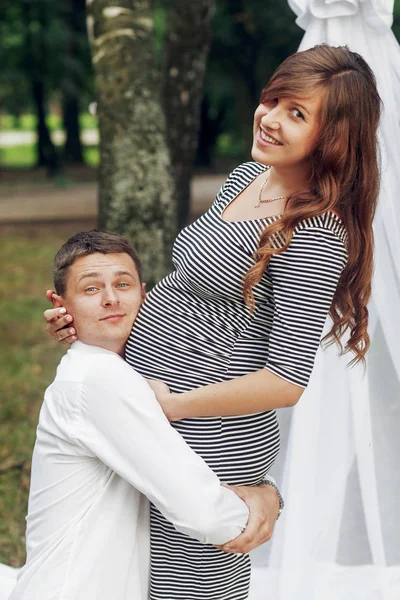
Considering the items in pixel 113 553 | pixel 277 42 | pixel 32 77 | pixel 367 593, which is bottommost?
pixel 32 77

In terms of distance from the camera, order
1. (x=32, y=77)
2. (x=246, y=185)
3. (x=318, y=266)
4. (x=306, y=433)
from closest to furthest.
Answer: (x=318, y=266) → (x=246, y=185) → (x=306, y=433) → (x=32, y=77)

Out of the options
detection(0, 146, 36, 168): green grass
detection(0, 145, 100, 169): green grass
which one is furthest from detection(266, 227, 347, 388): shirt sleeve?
detection(0, 145, 100, 169): green grass

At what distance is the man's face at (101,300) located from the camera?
2.14 m

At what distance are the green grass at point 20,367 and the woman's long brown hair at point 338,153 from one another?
256 cm

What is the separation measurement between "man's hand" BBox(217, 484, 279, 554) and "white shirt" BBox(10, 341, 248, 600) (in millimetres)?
32

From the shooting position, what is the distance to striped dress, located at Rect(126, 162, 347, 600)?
6.28ft

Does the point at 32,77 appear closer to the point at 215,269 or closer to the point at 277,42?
the point at 277,42

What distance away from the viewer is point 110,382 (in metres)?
1.95

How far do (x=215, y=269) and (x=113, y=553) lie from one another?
74 cm

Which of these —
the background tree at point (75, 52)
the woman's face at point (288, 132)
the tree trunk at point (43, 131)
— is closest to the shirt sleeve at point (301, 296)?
the woman's face at point (288, 132)

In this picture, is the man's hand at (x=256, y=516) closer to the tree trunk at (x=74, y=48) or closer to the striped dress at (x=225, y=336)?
the striped dress at (x=225, y=336)

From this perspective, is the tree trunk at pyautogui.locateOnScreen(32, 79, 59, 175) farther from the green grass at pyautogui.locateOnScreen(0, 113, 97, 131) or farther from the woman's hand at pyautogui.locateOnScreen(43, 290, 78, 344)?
the green grass at pyautogui.locateOnScreen(0, 113, 97, 131)

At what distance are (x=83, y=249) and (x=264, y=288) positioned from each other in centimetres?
50

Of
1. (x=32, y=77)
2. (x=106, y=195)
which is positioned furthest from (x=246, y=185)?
(x=32, y=77)
